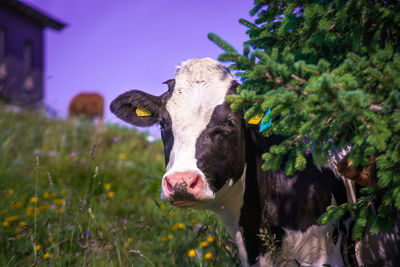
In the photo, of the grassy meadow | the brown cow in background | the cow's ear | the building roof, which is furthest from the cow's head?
the building roof

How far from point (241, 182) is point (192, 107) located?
628mm

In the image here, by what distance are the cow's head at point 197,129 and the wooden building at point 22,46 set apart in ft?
48.4

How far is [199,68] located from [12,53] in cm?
1782

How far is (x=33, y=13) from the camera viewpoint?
61.2ft


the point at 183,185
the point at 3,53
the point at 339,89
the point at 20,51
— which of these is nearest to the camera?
the point at 339,89

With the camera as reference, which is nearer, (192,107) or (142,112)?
(192,107)

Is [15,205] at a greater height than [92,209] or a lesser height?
greater

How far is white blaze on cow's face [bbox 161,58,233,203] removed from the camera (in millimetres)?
2066

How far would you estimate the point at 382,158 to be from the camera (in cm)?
165

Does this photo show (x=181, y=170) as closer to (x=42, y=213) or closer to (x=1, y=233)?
(x=1, y=233)

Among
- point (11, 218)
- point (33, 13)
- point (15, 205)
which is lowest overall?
point (11, 218)

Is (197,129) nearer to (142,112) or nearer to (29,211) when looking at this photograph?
(142,112)

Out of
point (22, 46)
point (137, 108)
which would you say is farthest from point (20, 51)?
point (137, 108)

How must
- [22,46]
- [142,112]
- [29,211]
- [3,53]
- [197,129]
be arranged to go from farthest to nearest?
[22,46] < [3,53] < [29,211] < [142,112] < [197,129]
